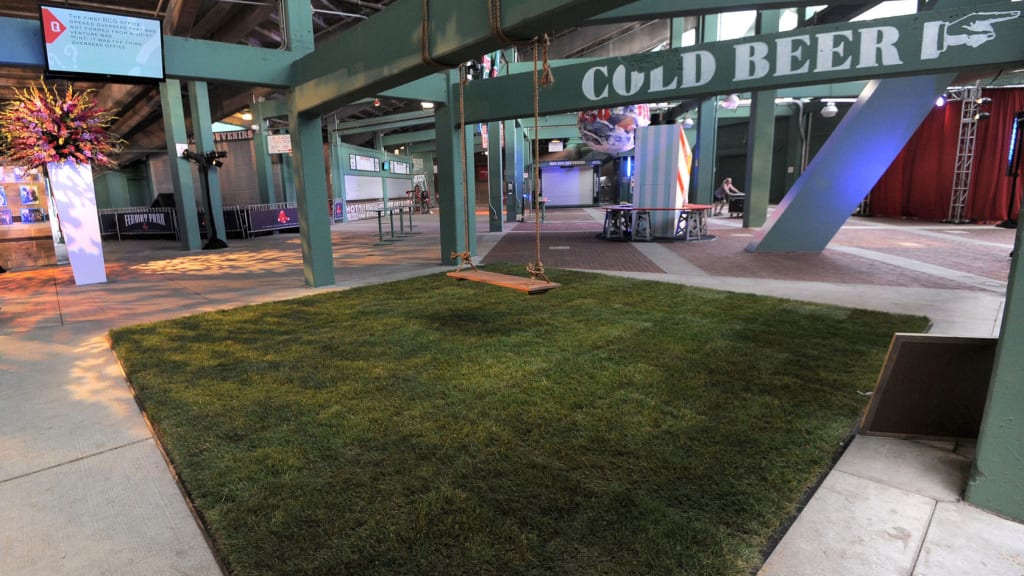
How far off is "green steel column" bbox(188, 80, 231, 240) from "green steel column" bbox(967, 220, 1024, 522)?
49.6 ft

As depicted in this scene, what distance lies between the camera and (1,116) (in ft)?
25.9

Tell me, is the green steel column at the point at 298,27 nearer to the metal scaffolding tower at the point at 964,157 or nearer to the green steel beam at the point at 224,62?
the green steel beam at the point at 224,62

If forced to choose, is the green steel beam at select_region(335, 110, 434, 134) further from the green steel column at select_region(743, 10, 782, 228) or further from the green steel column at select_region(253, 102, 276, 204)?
the green steel column at select_region(743, 10, 782, 228)

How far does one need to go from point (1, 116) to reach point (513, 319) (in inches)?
355

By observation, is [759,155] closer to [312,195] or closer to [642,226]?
[642,226]

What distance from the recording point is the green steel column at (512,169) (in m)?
20.0

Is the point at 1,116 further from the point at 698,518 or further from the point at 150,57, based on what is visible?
the point at 698,518

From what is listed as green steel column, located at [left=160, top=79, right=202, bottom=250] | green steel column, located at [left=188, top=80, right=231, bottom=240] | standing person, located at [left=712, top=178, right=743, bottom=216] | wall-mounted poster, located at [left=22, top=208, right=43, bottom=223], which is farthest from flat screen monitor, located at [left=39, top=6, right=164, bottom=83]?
standing person, located at [left=712, top=178, right=743, bottom=216]

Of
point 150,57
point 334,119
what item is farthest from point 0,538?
point 334,119

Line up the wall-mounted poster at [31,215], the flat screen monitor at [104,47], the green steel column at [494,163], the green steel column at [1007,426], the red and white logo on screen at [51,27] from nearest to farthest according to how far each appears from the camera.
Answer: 1. the green steel column at [1007,426]
2. the red and white logo on screen at [51,27]
3. the flat screen monitor at [104,47]
4. the wall-mounted poster at [31,215]
5. the green steel column at [494,163]

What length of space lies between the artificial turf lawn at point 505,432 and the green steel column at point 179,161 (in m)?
9.01

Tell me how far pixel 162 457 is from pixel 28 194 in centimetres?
1967

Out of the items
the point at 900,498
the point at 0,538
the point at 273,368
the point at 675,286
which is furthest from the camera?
the point at 675,286

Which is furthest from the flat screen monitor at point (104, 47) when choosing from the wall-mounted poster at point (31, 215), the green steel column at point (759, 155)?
the wall-mounted poster at point (31, 215)
